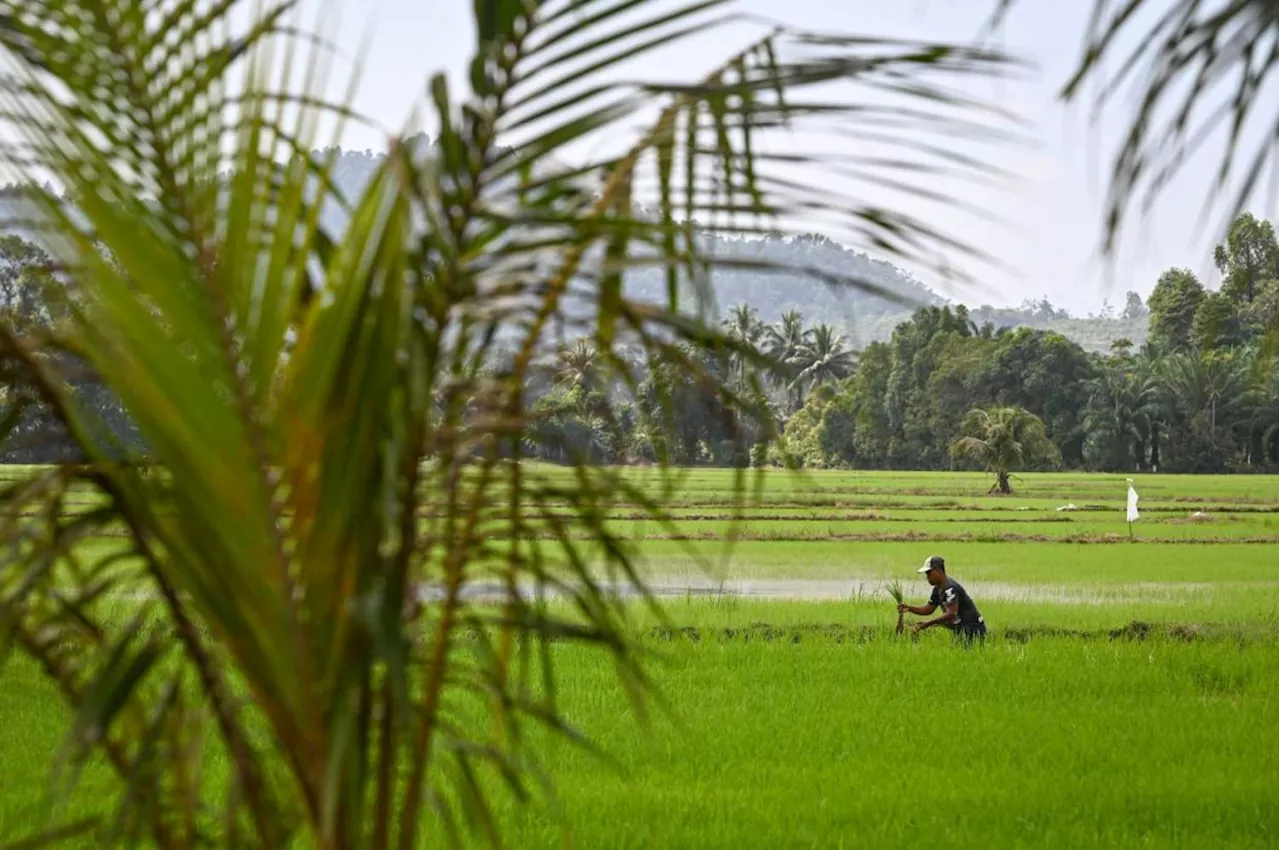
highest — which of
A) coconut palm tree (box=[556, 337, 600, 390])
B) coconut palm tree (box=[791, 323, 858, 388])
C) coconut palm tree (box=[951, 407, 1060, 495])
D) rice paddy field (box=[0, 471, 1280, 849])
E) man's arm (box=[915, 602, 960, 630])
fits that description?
coconut palm tree (box=[791, 323, 858, 388])

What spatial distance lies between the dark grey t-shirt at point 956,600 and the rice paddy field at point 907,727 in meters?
0.19

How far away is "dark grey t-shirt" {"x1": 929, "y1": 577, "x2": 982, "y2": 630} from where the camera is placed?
846 cm

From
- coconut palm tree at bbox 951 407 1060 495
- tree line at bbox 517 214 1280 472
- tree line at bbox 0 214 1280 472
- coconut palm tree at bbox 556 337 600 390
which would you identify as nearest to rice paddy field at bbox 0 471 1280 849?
coconut palm tree at bbox 556 337 600 390

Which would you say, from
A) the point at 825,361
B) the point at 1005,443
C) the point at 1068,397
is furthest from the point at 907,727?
Result: the point at 825,361

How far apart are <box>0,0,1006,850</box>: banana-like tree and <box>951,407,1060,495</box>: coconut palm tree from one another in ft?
115

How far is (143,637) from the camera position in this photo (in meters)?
8.97

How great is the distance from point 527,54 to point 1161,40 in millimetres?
811

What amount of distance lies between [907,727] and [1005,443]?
1210 inches

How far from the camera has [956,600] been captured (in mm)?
8570

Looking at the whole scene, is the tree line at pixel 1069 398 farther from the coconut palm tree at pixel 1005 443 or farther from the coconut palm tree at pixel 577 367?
the coconut palm tree at pixel 577 367

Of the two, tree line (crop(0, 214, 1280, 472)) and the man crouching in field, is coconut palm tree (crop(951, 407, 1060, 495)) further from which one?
the man crouching in field

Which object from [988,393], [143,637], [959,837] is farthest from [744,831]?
[988,393]

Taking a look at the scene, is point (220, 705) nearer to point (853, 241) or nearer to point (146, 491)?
point (146, 491)

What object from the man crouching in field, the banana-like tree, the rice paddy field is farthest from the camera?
the man crouching in field
